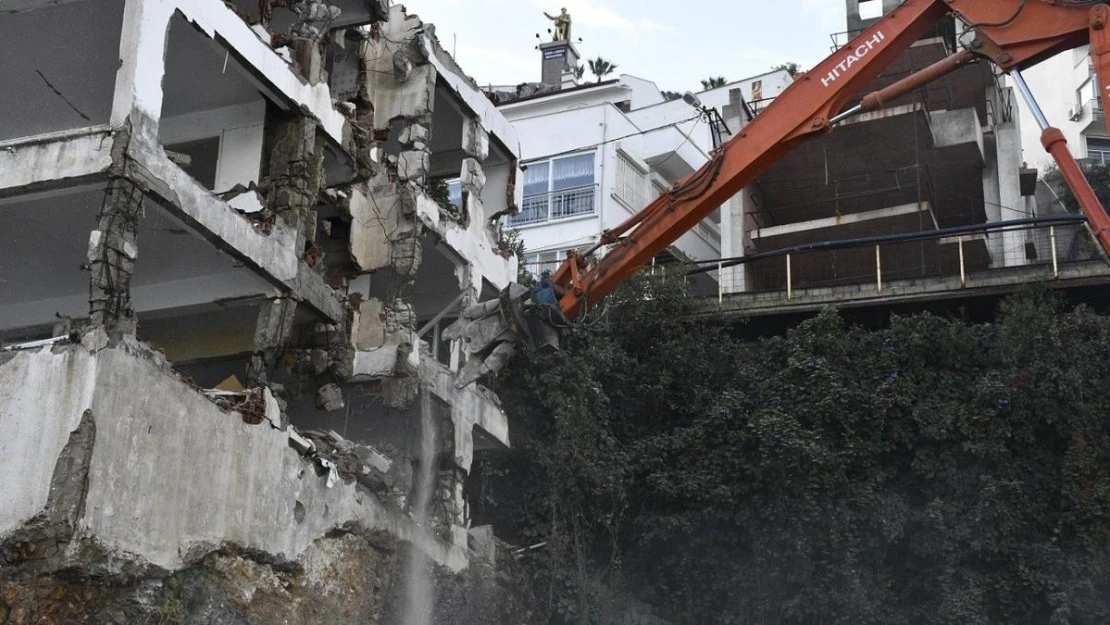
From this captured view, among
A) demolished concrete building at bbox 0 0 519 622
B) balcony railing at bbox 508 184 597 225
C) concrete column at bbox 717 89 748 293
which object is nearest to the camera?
demolished concrete building at bbox 0 0 519 622

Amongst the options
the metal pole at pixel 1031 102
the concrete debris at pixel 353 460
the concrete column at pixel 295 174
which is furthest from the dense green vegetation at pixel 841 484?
the metal pole at pixel 1031 102

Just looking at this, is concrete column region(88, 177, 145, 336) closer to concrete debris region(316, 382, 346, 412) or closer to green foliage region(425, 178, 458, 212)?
concrete debris region(316, 382, 346, 412)

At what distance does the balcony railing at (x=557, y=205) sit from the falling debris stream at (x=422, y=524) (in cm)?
1362

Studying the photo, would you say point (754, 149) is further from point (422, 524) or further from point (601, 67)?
point (601, 67)

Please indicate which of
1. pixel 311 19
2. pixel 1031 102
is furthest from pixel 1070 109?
pixel 311 19

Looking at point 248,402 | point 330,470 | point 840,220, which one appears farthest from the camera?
point 840,220

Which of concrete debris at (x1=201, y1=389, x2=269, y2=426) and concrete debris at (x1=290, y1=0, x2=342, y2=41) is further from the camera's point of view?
concrete debris at (x1=290, y1=0, x2=342, y2=41)

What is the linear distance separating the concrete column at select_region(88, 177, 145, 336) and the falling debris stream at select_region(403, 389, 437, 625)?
22.5 ft

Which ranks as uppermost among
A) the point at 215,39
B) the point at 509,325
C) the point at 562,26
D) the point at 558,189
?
the point at 562,26

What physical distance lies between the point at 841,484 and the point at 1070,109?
123 feet

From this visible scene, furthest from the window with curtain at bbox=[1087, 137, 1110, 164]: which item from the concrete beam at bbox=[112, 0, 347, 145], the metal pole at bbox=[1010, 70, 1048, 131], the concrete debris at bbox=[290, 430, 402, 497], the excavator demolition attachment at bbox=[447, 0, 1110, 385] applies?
the concrete beam at bbox=[112, 0, 347, 145]

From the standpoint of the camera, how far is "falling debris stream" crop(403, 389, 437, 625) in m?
20.5

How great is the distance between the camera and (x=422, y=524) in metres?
21.5

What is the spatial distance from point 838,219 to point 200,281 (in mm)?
18247
